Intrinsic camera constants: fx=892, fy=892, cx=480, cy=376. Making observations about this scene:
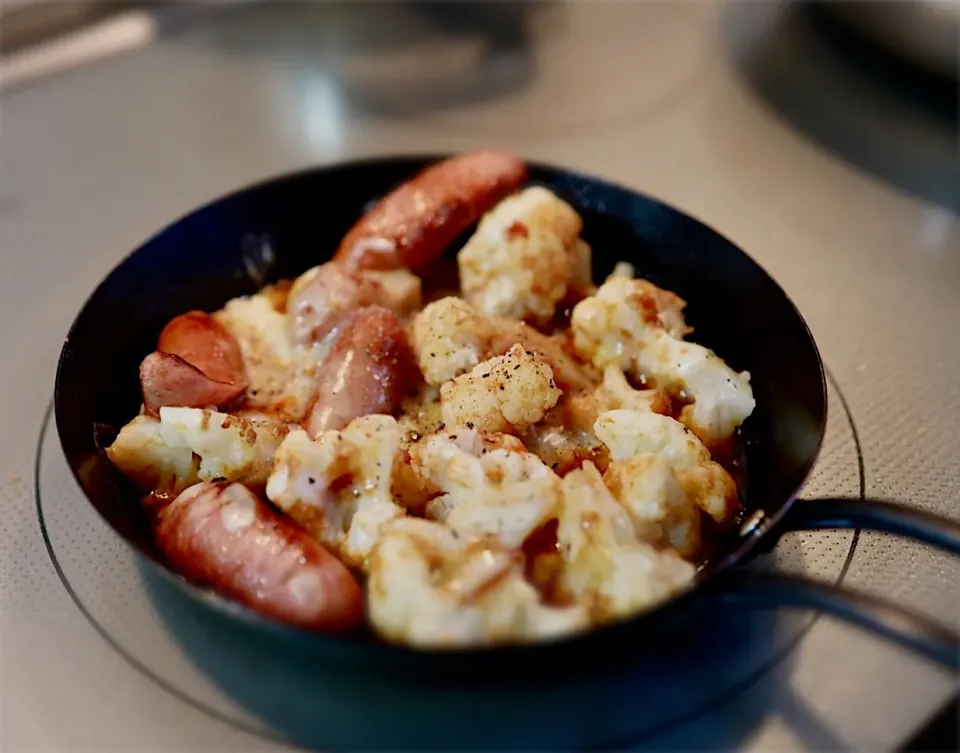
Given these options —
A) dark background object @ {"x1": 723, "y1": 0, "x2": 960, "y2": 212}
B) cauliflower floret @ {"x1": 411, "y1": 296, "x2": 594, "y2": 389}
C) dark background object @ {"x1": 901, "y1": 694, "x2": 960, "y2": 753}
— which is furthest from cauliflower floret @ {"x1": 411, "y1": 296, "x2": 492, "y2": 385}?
dark background object @ {"x1": 723, "y1": 0, "x2": 960, "y2": 212}

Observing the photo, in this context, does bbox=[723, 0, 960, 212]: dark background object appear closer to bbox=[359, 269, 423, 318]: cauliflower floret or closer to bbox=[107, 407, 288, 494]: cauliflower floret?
bbox=[359, 269, 423, 318]: cauliflower floret

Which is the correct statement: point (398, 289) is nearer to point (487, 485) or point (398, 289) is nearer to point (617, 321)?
point (617, 321)

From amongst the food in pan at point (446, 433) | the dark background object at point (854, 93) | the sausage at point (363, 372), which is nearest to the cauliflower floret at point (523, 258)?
the food in pan at point (446, 433)

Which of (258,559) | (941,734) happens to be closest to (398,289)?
(258,559)

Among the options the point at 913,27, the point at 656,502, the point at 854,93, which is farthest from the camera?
the point at 854,93

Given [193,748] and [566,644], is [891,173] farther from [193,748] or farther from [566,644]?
[193,748]
